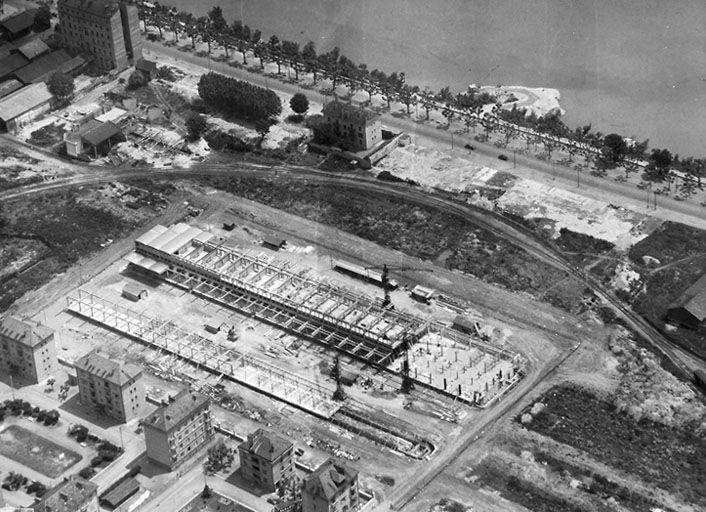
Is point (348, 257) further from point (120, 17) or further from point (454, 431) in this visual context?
point (120, 17)

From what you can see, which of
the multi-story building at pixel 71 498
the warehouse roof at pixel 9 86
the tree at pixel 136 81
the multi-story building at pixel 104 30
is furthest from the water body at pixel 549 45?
the multi-story building at pixel 71 498

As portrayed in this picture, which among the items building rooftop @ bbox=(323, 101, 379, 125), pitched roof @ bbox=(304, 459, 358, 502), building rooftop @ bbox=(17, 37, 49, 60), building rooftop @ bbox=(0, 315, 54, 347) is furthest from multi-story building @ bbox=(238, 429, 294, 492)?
building rooftop @ bbox=(17, 37, 49, 60)

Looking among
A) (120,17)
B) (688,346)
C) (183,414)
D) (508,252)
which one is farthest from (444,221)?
(120,17)

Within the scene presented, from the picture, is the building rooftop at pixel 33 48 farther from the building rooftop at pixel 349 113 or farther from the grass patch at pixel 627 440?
the grass patch at pixel 627 440

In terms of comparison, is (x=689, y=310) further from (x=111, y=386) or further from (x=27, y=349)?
(x=27, y=349)

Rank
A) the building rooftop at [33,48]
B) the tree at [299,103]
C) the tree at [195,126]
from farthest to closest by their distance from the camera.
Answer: the building rooftop at [33,48], the tree at [299,103], the tree at [195,126]

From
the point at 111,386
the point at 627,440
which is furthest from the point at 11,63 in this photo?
the point at 627,440

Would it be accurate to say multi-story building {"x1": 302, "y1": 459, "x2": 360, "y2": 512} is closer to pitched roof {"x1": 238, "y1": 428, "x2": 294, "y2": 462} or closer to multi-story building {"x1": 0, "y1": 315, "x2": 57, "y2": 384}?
pitched roof {"x1": 238, "y1": 428, "x2": 294, "y2": 462}
